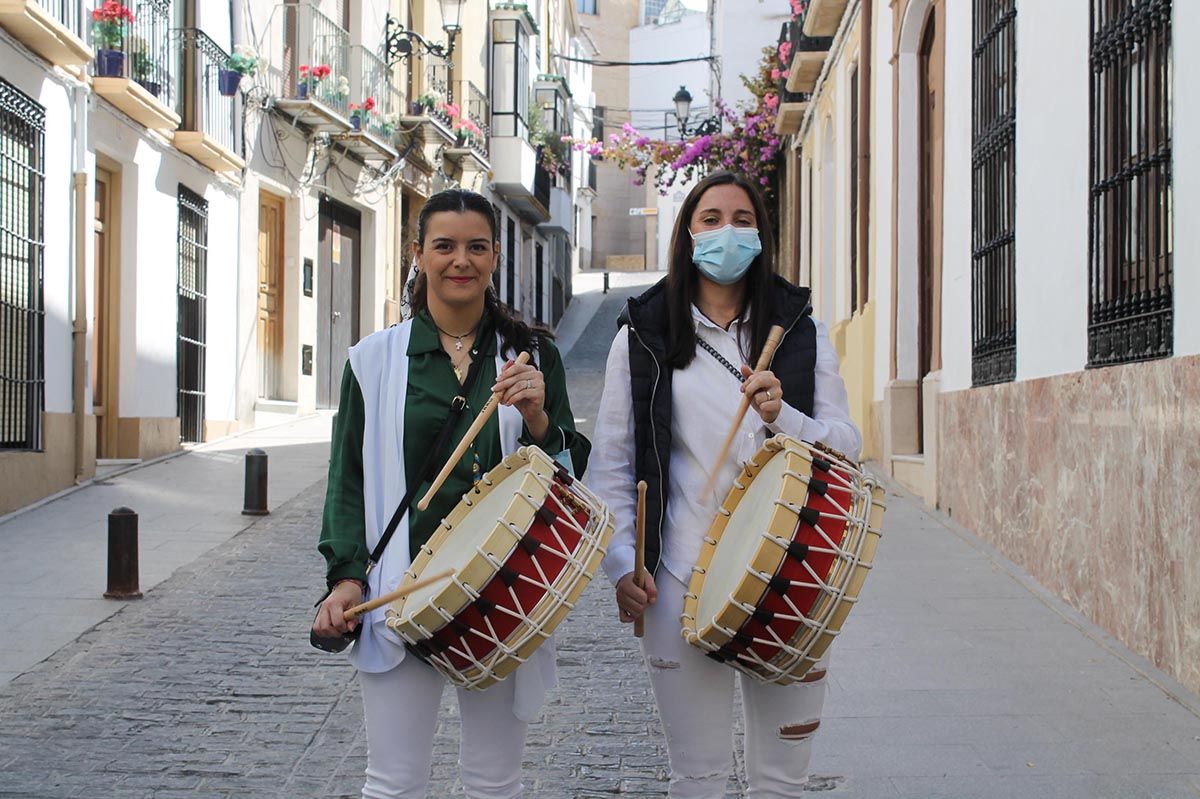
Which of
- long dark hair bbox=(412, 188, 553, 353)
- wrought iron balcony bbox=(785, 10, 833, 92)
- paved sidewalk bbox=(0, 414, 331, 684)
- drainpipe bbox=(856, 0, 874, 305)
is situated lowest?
paved sidewalk bbox=(0, 414, 331, 684)

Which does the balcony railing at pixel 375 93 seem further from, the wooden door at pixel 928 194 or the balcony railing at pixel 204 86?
the wooden door at pixel 928 194

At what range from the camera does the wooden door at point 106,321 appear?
42.7 feet

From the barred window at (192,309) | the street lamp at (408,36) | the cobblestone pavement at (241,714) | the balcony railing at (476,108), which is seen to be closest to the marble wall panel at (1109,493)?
the cobblestone pavement at (241,714)

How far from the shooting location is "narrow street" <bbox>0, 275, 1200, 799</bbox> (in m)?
4.56

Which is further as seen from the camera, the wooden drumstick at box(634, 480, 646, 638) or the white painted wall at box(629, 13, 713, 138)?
the white painted wall at box(629, 13, 713, 138)

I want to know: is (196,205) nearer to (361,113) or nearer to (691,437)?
(361,113)

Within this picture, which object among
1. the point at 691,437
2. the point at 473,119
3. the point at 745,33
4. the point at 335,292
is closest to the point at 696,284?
the point at 691,437

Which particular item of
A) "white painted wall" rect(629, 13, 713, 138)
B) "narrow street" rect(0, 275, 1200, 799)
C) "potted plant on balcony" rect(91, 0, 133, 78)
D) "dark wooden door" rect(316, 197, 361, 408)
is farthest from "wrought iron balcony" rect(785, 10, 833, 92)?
"white painted wall" rect(629, 13, 713, 138)

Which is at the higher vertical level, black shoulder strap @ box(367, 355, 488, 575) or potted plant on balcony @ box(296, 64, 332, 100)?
potted plant on balcony @ box(296, 64, 332, 100)

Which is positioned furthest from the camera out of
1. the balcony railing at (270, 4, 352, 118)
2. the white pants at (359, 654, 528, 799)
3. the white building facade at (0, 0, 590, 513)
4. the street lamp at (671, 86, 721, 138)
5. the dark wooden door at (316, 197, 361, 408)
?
the street lamp at (671, 86, 721, 138)

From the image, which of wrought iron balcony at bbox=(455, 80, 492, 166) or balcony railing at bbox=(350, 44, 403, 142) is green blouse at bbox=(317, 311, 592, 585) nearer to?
balcony railing at bbox=(350, 44, 403, 142)

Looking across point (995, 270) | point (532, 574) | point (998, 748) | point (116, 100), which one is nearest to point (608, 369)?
point (532, 574)

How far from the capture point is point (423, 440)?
10.3ft

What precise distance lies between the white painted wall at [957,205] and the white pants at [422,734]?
6.72 meters
